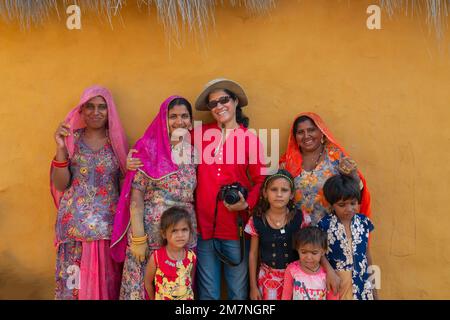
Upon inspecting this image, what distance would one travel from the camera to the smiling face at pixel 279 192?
2.93m

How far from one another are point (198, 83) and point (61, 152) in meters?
1.15

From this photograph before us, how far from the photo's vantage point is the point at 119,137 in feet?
11.0

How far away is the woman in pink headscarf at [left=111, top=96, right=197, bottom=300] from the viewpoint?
119 inches

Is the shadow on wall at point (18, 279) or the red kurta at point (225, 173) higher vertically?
the red kurta at point (225, 173)

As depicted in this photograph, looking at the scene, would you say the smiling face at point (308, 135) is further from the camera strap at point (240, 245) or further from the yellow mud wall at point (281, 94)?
the camera strap at point (240, 245)

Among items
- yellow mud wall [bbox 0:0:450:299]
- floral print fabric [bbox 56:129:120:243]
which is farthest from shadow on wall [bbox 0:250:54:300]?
floral print fabric [bbox 56:129:120:243]

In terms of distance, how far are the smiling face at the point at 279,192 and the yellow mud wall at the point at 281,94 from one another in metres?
0.64

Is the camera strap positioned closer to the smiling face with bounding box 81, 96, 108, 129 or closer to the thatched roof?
the smiling face with bounding box 81, 96, 108, 129

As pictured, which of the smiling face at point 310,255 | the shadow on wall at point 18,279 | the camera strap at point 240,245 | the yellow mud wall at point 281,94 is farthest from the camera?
the shadow on wall at point 18,279

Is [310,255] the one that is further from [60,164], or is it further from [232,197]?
[60,164]

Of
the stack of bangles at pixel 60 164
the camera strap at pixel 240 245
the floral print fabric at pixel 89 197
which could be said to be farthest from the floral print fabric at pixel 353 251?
the stack of bangles at pixel 60 164

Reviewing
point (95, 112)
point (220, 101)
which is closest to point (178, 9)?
point (220, 101)

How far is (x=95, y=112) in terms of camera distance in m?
3.33
